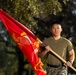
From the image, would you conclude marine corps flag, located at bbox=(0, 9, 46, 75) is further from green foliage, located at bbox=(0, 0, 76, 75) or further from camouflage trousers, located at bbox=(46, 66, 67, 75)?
green foliage, located at bbox=(0, 0, 76, 75)

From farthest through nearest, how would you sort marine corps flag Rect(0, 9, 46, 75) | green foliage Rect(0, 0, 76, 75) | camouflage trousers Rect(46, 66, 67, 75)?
green foliage Rect(0, 0, 76, 75), marine corps flag Rect(0, 9, 46, 75), camouflage trousers Rect(46, 66, 67, 75)

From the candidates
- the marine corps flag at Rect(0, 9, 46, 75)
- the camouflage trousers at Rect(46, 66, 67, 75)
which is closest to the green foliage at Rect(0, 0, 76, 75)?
the marine corps flag at Rect(0, 9, 46, 75)

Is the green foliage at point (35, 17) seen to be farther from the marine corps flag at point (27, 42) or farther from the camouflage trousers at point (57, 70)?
the camouflage trousers at point (57, 70)

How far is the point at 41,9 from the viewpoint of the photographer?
39.5 feet

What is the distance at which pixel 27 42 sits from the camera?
26.2 feet

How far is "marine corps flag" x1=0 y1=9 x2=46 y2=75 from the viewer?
781 centimetres

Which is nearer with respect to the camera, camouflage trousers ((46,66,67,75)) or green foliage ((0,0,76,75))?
camouflage trousers ((46,66,67,75))

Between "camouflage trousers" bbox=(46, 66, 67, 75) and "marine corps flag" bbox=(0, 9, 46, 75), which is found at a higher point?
"marine corps flag" bbox=(0, 9, 46, 75)

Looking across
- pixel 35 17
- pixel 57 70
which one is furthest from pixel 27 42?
pixel 35 17

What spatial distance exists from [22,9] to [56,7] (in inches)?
57.2

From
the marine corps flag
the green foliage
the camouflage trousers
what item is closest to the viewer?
the camouflage trousers

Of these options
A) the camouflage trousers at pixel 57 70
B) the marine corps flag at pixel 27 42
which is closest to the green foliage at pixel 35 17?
the marine corps flag at pixel 27 42

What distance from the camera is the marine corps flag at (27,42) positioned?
7.81 metres

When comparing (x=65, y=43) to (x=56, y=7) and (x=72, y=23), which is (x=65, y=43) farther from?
(x=72, y=23)
